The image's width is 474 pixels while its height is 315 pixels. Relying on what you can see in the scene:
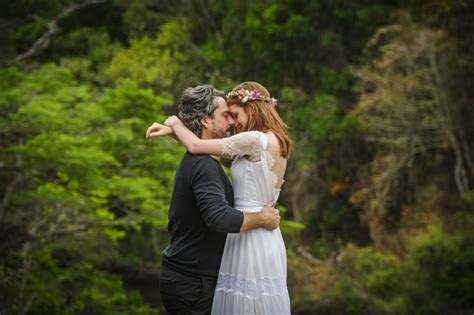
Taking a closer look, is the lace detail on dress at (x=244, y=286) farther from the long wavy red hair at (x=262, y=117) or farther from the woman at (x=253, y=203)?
the long wavy red hair at (x=262, y=117)

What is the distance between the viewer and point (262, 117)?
371 centimetres

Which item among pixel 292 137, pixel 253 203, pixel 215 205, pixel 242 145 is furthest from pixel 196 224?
pixel 292 137

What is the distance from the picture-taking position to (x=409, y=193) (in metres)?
16.1

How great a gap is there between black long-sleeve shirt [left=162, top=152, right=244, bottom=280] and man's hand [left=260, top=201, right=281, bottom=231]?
0.60 feet

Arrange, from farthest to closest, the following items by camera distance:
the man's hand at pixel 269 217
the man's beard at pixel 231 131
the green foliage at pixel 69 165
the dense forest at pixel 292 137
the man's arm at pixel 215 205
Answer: the dense forest at pixel 292 137 < the green foliage at pixel 69 165 < the man's beard at pixel 231 131 < the man's hand at pixel 269 217 < the man's arm at pixel 215 205

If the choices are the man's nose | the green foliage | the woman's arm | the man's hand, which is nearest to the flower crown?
the man's nose

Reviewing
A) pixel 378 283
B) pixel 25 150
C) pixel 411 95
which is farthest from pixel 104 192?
pixel 411 95

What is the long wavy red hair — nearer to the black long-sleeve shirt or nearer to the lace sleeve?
the lace sleeve

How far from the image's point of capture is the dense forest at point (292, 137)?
10.2 metres

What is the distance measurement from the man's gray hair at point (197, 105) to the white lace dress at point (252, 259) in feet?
0.81

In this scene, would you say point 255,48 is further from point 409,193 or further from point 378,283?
point 378,283

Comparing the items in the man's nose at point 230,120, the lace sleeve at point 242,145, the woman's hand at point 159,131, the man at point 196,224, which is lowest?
the man at point 196,224

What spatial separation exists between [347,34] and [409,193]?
14.9ft

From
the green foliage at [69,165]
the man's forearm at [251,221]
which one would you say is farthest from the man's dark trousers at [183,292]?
the green foliage at [69,165]
